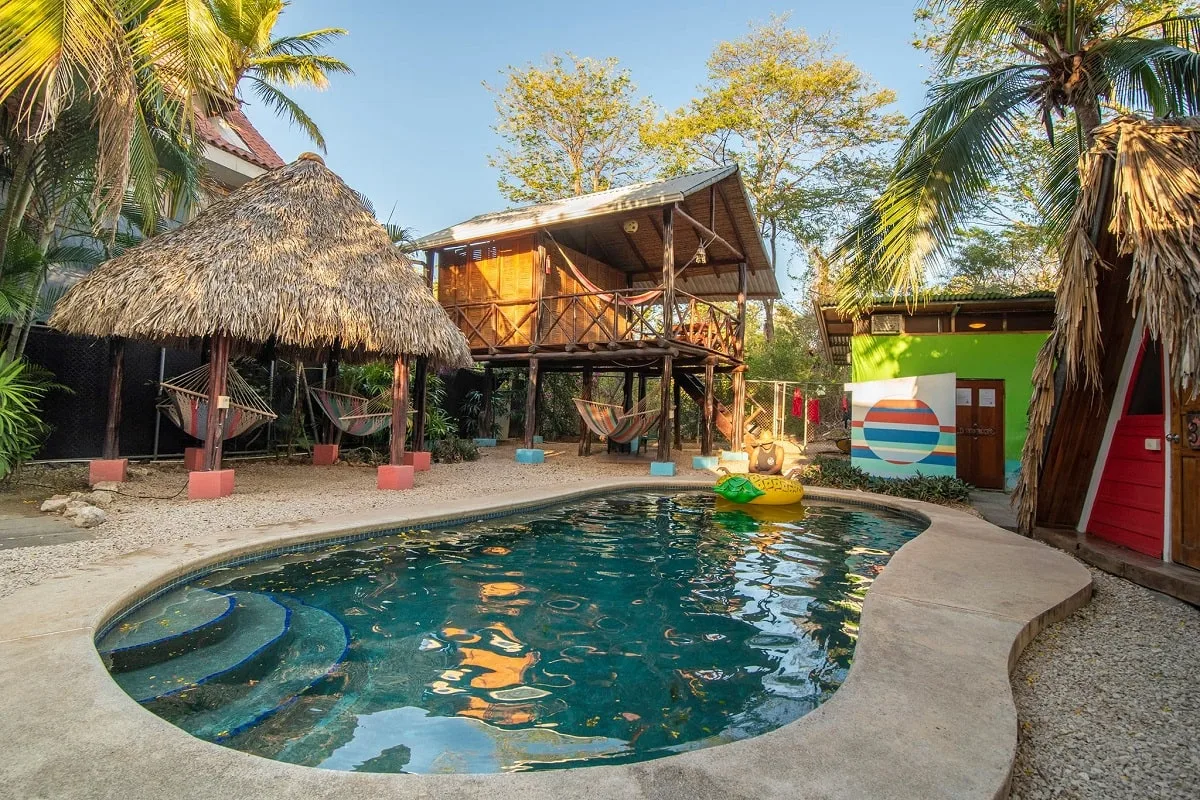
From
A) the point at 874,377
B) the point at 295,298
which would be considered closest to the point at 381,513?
the point at 295,298

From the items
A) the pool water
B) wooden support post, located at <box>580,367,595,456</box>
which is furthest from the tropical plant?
wooden support post, located at <box>580,367,595,456</box>

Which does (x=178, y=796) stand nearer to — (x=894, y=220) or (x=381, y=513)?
(x=381, y=513)

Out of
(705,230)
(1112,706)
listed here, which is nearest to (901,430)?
(705,230)

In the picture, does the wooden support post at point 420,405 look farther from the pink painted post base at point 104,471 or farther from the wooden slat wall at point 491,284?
the pink painted post base at point 104,471

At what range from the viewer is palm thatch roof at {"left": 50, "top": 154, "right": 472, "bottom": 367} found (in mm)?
5832

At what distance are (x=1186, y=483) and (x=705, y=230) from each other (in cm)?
754

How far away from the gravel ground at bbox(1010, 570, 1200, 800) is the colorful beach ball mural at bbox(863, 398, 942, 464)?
4.52 meters

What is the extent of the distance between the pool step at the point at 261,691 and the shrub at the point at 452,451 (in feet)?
22.4

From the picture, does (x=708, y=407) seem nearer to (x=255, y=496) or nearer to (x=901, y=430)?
(x=901, y=430)

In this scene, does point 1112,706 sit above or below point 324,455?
below

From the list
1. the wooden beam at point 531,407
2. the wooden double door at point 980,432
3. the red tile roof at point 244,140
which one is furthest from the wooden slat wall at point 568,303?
the wooden double door at point 980,432

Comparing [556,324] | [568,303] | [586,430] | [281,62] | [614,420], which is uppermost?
[281,62]

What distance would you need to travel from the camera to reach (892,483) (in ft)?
24.8

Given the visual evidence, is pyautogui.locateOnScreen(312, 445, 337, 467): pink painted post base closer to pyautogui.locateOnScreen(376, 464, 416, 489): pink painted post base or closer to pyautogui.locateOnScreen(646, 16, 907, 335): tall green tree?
pyautogui.locateOnScreen(376, 464, 416, 489): pink painted post base
